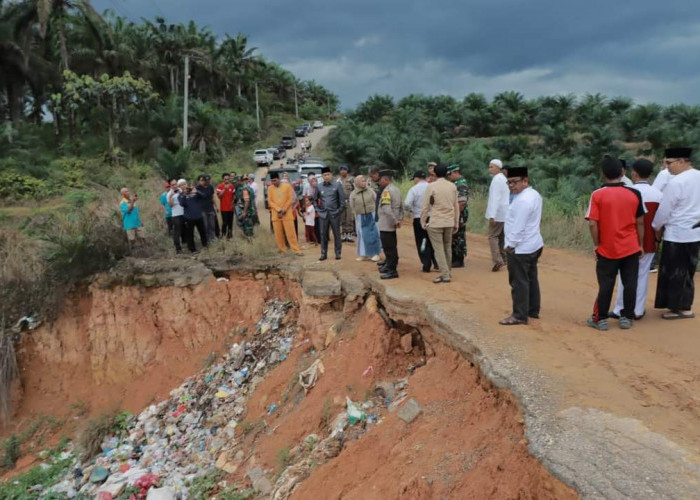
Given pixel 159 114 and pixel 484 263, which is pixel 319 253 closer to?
pixel 484 263

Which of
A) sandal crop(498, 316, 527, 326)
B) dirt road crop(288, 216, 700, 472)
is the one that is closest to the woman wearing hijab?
dirt road crop(288, 216, 700, 472)

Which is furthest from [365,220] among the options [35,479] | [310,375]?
[35,479]

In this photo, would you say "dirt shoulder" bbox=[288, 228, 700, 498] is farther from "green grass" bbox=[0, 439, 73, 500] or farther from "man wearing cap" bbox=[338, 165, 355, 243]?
"green grass" bbox=[0, 439, 73, 500]

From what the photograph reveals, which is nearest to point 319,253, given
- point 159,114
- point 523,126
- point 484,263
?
point 484,263

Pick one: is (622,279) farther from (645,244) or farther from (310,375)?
(310,375)

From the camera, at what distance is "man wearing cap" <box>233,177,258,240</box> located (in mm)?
11047

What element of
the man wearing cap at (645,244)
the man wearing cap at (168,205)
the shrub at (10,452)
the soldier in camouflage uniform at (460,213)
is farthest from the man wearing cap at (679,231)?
the shrub at (10,452)

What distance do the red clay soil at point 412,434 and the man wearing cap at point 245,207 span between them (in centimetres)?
472

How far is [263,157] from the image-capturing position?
37719mm

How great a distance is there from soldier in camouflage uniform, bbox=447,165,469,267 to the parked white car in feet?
99.7

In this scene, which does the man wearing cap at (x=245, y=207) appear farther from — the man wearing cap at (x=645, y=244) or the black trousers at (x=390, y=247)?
the man wearing cap at (x=645, y=244)

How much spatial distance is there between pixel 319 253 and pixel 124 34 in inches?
1394

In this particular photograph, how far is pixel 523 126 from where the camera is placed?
117ft

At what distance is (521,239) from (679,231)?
168 cm
